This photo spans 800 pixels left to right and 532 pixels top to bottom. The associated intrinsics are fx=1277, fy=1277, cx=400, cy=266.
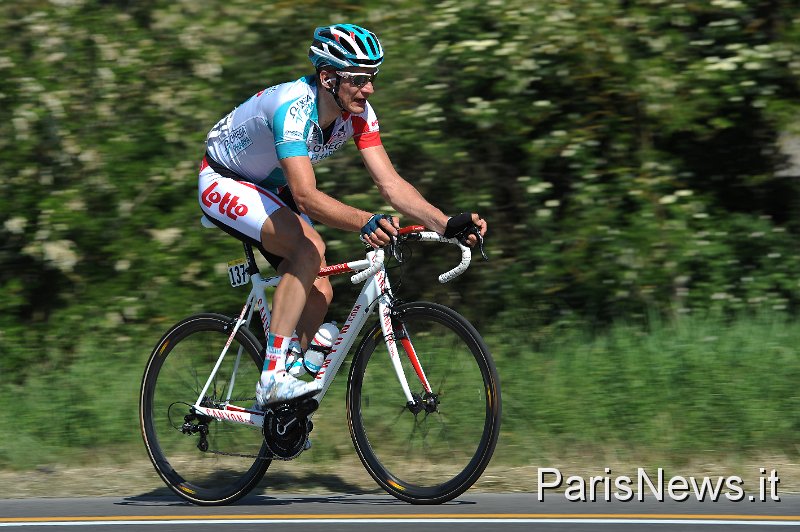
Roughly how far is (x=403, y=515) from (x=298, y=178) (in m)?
1.62

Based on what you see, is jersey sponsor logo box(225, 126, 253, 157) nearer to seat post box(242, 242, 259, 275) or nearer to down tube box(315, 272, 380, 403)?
seat post box(242, 242, 259, 275)

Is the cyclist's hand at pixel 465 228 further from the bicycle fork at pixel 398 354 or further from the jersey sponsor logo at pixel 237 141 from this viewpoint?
the jersey sponsor logo at pixel 237 141

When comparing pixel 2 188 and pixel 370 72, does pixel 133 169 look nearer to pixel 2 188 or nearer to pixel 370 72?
pixel 2 188

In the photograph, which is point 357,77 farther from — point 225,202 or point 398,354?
point 398,354

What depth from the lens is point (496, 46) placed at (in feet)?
28.4

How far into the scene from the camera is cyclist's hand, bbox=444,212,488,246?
222 inches

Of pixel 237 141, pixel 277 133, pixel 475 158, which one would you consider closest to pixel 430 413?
pixel 277 133

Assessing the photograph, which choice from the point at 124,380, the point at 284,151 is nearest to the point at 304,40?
the point at 124,380

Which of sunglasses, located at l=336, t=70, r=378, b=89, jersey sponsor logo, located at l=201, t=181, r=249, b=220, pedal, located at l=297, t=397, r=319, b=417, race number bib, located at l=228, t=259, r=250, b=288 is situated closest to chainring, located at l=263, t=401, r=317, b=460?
pedal, located at l=297, t=397, r=319, b=417

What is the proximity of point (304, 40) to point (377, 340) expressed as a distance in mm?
3564

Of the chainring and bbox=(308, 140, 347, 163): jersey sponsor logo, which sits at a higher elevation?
bbox=(308, 140, 347, 163): jersey sponsor logo

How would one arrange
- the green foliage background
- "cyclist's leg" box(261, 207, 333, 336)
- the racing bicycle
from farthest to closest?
the green foliage background → "cyclist's leg" box(261, 207, 333, 336) → the racing bicycle

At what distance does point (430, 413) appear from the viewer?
20.0ft

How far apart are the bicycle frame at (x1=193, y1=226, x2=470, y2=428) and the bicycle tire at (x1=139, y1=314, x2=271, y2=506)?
0.06m
